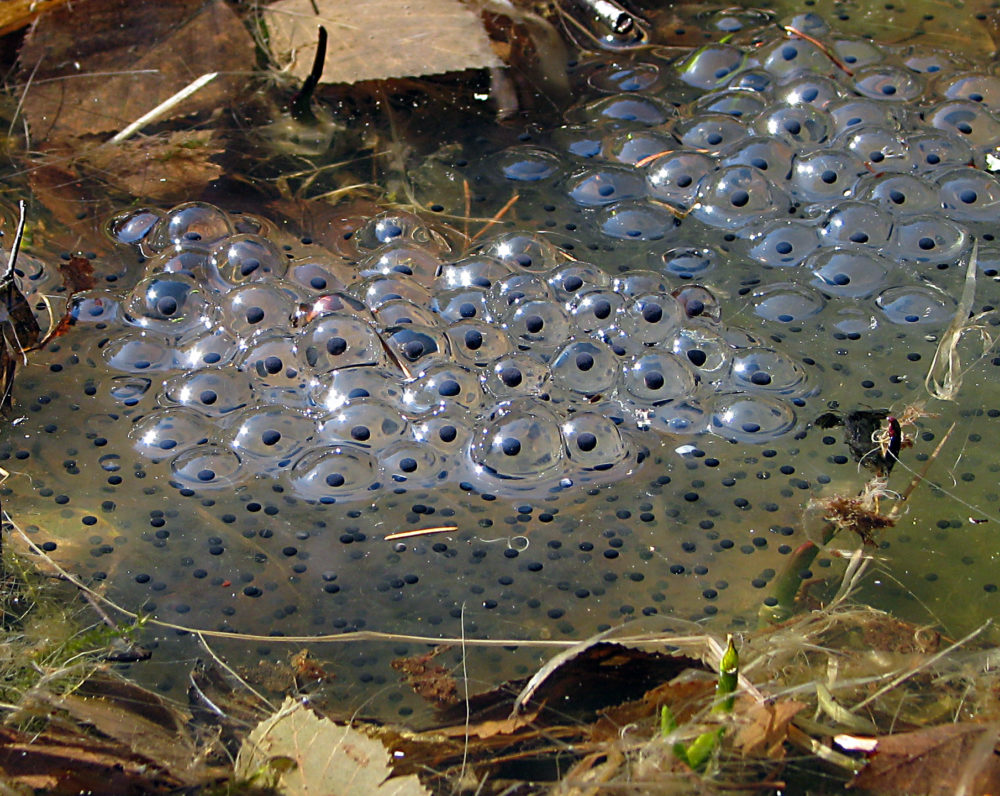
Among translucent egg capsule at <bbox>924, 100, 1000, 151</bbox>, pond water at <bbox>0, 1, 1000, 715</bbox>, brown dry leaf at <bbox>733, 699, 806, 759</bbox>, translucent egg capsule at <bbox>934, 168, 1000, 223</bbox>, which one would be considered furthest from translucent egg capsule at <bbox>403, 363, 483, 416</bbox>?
translucent egg capsule at <bbox>924, 100, 1000, 151</bbox>

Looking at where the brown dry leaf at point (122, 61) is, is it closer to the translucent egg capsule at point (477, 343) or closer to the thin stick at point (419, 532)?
the translucent egg capsule at point (477, 343)

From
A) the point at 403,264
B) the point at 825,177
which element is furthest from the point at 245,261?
the point at 825,177

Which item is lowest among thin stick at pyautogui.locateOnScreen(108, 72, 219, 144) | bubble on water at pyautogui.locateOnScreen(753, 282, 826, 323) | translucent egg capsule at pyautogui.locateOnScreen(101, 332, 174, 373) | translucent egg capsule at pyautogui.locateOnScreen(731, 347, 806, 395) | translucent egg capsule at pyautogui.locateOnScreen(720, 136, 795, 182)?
translucent egg capsule at pyautogui.locateOnScreen(101, 332, 174, 373)

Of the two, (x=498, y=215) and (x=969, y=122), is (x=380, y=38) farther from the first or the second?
(x=969, y=122)

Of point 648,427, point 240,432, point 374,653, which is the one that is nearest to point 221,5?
point 240,432

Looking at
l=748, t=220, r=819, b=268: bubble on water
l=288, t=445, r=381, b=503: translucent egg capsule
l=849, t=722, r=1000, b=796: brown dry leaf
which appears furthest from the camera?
l=748, t=220, r=819, b=268: bubble on water

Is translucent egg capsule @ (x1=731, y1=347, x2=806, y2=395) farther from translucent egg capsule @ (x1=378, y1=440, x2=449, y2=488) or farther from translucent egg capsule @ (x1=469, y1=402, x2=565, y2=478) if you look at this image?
translucent egg capsule @ (x1=378, y1=440, x2=449, y2=488)
